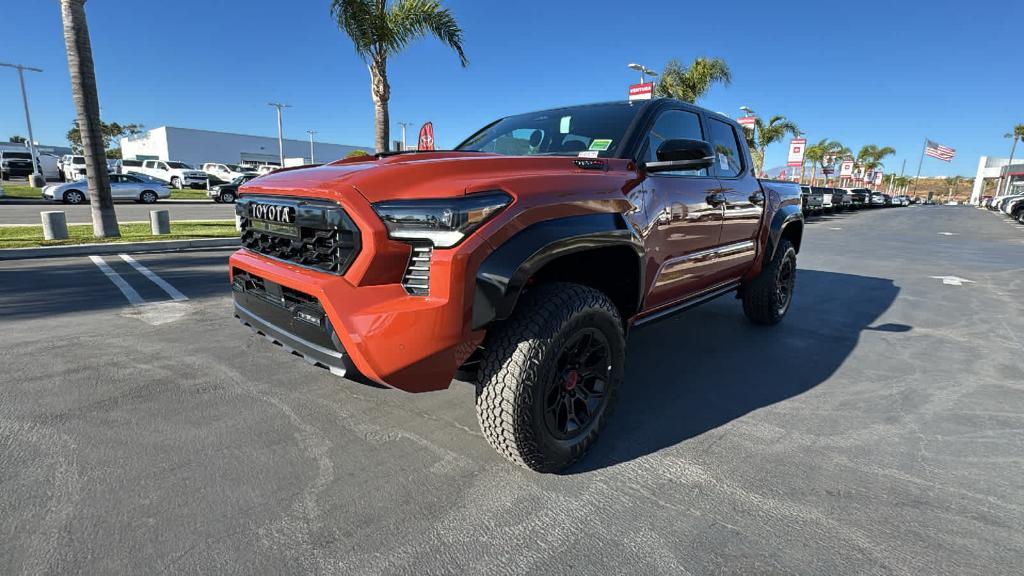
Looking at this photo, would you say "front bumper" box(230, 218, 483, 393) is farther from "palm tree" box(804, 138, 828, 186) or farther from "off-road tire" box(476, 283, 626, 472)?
"palm tree" box(804, 138, 828, 186)

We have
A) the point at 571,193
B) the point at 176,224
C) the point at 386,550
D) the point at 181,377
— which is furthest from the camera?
the point at 176,224

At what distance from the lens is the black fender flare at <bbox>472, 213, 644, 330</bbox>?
189 cm

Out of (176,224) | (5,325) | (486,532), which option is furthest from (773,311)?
(176,224)

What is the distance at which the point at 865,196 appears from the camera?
38438mm

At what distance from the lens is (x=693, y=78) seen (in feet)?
75.0

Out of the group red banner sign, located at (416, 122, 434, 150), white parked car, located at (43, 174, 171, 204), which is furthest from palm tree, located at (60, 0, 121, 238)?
white parked car, located at (43, 174, 171, 204)

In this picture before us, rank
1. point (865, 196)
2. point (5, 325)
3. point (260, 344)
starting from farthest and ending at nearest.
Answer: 1. point (865, 196)
2. point (5, 325)
3. point (260, 344)

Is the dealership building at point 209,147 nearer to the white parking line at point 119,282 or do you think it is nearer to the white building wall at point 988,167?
the white parking line at point 119,282

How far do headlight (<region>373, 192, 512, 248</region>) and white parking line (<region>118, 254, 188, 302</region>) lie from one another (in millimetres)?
4349

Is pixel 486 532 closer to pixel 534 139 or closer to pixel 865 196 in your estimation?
pixel 534 139

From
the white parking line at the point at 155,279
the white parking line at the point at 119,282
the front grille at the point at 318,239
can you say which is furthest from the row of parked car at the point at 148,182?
the front grille at the point at 318,239

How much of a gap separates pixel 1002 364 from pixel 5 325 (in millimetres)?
7784

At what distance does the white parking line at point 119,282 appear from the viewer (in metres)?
5.11

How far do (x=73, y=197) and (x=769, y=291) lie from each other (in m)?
23.6
